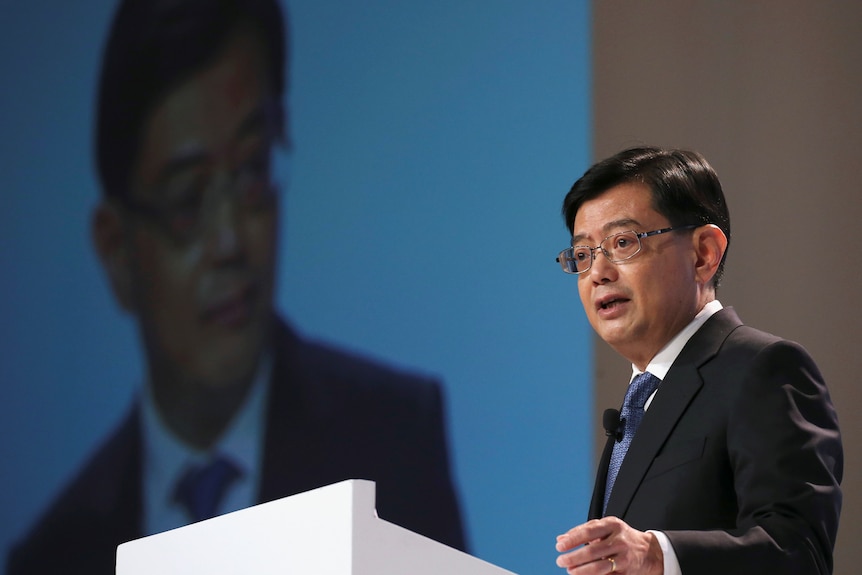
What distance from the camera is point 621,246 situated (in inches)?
78.7

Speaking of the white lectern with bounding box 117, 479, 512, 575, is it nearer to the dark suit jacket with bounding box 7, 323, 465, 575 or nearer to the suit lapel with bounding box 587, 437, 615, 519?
the suit lapel with bounding box 587, 437, 615, 519

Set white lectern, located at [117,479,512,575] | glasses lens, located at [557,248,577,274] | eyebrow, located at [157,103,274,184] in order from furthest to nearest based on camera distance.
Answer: eyebrow, located at [157,103,274,184]
glasses lens, located at [557,248,577,274]
white lectern, located at [117,479,512,575]

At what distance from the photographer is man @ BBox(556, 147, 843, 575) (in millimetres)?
1529

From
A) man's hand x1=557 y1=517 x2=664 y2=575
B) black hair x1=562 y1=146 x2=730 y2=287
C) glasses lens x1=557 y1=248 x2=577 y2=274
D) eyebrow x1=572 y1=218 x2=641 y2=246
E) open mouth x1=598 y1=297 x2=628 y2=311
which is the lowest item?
man's hand x1=557 y1=517 x2=664 y2=575

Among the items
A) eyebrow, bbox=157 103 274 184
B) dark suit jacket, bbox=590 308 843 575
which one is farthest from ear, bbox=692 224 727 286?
eyebrow, bbox=157 103 274 184

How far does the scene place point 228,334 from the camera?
3.76 metres

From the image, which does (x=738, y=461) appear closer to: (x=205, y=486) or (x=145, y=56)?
(x=205, y=486)

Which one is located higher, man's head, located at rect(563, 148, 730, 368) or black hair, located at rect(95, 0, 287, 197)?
black hair, located at rect(95, 0, 287, 197)

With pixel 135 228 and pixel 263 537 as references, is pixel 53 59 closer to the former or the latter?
pixel 135 228

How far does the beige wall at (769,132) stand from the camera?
3.26 metres

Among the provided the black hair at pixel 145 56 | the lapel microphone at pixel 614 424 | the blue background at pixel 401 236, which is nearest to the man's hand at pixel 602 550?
the lapel microphone at pixel 614 424

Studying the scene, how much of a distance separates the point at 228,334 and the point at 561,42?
1470mm

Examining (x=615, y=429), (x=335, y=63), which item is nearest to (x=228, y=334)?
(x=335, y=63)

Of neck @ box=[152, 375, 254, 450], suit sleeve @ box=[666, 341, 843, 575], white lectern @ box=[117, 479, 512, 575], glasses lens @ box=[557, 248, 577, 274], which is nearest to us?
white lectern @ box=[117, 479, 512, 575]
